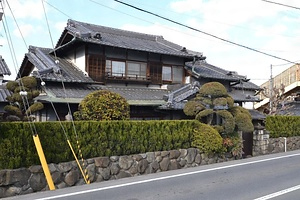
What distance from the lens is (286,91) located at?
1260 inches

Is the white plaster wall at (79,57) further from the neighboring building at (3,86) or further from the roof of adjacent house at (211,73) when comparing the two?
the roof of adjacent house at (211,73)

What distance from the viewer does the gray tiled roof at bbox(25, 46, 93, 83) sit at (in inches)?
620

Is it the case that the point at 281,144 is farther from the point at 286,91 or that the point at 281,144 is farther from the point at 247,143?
the point at 286,91

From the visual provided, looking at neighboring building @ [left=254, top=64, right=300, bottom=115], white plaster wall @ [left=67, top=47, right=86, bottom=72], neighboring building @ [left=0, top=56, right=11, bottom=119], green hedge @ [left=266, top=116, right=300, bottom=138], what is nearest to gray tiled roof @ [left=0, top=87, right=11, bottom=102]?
neighboring building @ [left=0, top=56, right=11, bottom=119]

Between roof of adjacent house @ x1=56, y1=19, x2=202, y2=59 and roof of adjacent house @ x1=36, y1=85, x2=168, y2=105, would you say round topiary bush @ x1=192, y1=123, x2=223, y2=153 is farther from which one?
roof of adjacent house @ x1=56, y1=19, x2=202, y2=59

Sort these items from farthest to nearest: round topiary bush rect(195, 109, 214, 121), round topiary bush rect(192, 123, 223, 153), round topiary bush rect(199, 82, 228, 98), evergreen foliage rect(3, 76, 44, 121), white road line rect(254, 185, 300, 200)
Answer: round topiary bush rect(199, 82, 228, 98)
round topiary bush rect(195, 109, 214, 121)
round topiary bush rect(192, 123, 223, 153)
evergreen foliage rect(3, 76, 44, 121)
white road line rect(254, 185, 300, 200)

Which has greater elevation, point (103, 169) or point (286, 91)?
point (286, 91)

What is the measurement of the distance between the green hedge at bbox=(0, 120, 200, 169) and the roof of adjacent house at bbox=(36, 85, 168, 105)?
382cm

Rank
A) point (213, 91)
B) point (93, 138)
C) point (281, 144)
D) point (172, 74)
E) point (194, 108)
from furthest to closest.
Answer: point (172, 74)
point (281, 144)
point (213, 91)
point (194, 108)
point (93, 138)

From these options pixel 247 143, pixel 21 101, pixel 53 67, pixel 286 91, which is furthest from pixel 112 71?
pixel 286 91

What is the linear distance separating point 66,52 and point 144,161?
1083cm

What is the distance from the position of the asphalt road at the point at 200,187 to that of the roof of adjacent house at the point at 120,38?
30.7 ft

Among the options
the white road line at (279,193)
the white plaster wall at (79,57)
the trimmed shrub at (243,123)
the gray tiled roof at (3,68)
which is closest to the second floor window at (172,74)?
the white plaster wall at (79,57)

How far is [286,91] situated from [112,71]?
21.2 metres
